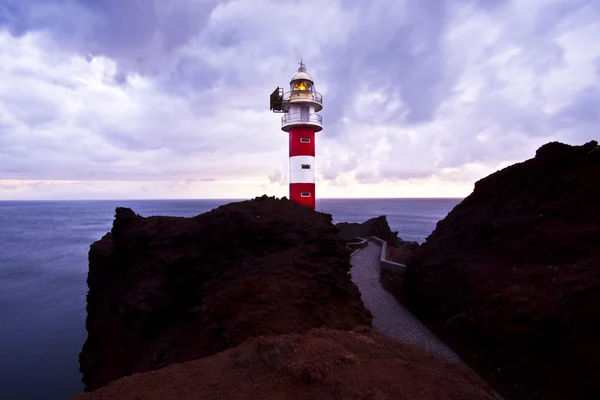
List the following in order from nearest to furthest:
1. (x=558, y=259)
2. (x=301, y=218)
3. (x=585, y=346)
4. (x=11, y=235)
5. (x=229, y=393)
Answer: (x=229, y=393)
(x=585, y=346)
(x=558, y=259)
(x=301, y=218)
(x=11, y=235)

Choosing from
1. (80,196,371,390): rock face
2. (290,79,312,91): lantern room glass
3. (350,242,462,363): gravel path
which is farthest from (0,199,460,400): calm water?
(290,79,312,91): lantern room glass

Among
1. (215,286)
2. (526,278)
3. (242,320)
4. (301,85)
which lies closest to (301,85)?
(301,85)

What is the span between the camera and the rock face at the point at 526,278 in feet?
20.2

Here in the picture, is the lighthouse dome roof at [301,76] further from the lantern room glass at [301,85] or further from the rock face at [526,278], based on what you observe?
the rock face at [526,278]

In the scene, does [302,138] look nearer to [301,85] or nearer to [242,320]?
[301,85]

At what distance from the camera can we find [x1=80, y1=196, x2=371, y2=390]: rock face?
6.90 meters

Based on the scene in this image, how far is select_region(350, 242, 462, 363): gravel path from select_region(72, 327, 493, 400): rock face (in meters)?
3.73

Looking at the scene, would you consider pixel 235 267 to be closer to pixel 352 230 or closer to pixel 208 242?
pixel 208 242

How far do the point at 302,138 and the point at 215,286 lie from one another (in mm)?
13117

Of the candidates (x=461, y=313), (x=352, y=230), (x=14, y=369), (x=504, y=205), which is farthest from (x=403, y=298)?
(x=14, y=369)

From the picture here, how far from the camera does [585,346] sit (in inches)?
233

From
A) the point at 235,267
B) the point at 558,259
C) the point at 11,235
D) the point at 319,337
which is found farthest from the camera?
the point at 11,235

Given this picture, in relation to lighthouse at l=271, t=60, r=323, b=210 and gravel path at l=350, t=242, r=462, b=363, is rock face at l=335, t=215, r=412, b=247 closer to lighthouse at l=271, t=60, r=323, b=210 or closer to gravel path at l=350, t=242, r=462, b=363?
lighthouse at l=271, t=60, r=323, b=210

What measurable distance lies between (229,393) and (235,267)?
180 inches
